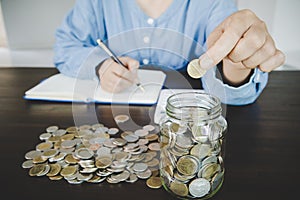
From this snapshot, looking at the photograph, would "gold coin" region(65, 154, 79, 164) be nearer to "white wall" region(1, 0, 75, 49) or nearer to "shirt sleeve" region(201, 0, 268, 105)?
"shirt sleeve" region(201, 0, 268, 105)

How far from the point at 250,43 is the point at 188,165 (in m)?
0.22

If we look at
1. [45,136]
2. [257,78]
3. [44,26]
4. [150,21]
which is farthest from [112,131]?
[44,26]

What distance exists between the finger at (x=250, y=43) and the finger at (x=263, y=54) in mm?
17

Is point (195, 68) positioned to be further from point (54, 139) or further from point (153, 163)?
point (54, 139)

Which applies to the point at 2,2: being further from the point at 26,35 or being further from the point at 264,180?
the point at 264,180

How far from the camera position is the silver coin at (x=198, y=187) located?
1.30 ft

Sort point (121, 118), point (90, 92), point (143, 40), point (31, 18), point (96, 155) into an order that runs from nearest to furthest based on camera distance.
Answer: point (96, 155)
point (121, 118)
point (90, 92)
point (143, 40)
point (31, 18)

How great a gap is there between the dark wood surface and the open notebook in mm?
22

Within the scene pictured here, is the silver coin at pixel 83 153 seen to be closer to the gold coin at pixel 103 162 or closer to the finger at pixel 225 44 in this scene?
the gold coin at pixel 103 162

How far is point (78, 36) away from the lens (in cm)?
96

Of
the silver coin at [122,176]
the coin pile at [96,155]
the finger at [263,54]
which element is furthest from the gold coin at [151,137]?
the finger at [263,54]

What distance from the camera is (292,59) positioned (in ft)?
5.23

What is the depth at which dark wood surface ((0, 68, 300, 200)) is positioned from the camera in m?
0.41

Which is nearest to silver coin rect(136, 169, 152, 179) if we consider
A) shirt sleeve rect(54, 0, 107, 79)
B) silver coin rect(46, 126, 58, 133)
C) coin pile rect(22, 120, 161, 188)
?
coin pile rect(22, 120, 161, 188)
